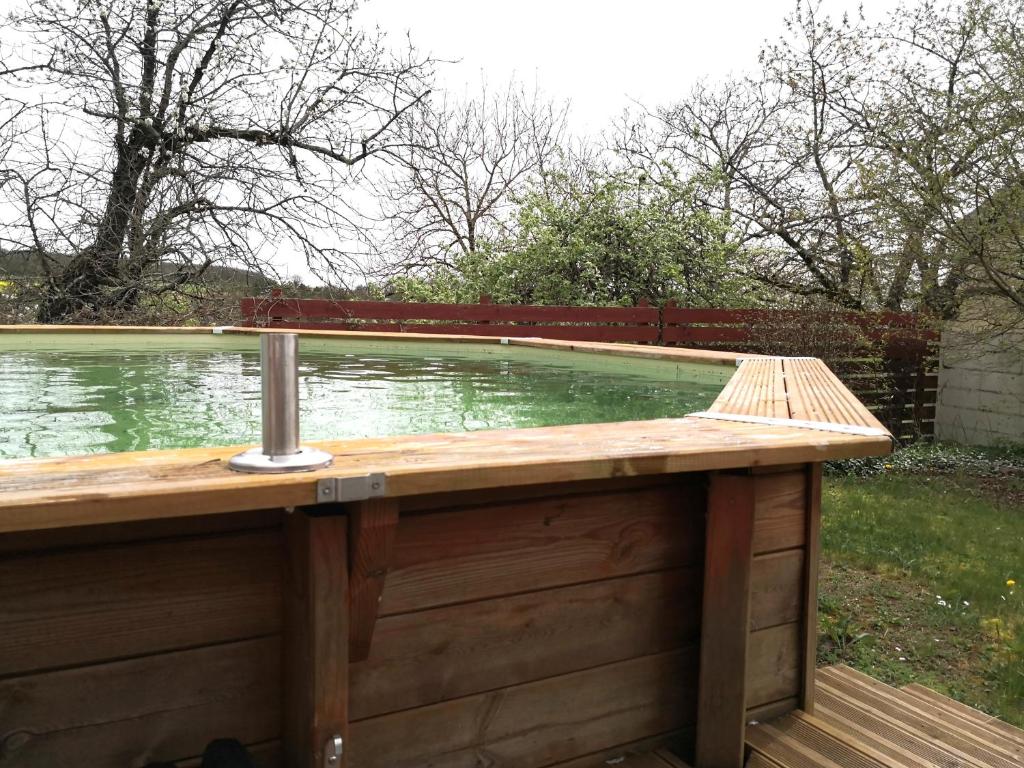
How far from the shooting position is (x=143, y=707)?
1.07 m

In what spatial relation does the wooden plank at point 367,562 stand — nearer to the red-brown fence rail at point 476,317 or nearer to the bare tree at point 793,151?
the red-brown fence rail at point 476,317

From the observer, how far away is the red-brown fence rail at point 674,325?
23.4 ft

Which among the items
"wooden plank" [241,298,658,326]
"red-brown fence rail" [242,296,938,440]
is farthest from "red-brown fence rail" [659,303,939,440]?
"wooden plank" [241,298,658,326]

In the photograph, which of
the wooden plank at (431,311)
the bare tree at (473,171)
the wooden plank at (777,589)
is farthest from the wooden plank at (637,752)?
the bare tree at (473,171)

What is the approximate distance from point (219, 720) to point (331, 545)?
0.35 meters

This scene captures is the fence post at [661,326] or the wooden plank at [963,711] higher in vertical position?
the fence post at [661,326]

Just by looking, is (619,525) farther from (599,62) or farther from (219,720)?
(599,62)

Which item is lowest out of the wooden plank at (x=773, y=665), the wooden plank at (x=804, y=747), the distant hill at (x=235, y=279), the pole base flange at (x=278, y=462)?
the wooden plank at (x=804, y=747)

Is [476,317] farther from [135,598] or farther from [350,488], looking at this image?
[350,488]

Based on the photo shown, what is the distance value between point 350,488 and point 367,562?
0.21 m

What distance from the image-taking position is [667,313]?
7434 millimetres

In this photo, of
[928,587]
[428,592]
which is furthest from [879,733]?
[928,587]

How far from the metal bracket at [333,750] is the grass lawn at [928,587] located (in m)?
2.33

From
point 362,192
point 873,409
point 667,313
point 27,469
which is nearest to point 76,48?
point 362,192
